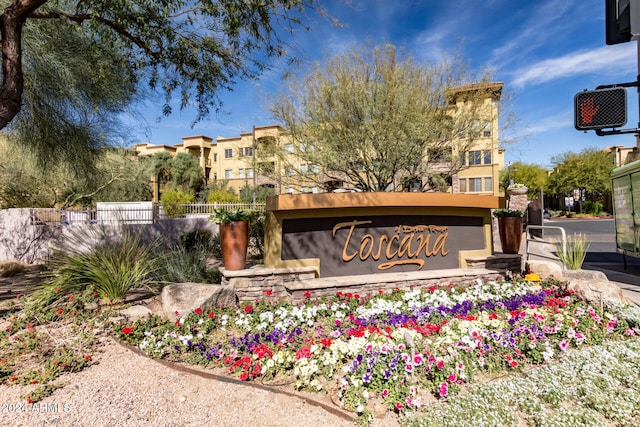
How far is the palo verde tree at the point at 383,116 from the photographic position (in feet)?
37.4

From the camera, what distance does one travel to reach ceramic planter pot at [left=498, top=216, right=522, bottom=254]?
7.85m

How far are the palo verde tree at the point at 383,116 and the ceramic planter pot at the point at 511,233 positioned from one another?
168 inches

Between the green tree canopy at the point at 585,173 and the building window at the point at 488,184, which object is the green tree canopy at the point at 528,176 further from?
the building window at the point at 488,184

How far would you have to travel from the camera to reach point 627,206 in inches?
368

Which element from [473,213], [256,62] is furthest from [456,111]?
[256,62]

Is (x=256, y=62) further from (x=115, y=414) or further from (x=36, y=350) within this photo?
(x=115, y=414)

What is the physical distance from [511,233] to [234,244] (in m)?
6.04

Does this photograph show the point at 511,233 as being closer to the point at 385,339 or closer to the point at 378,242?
the point at 378,242

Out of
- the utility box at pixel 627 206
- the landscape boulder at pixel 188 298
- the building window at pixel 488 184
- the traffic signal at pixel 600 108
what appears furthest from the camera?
the building window at pixel 488 184

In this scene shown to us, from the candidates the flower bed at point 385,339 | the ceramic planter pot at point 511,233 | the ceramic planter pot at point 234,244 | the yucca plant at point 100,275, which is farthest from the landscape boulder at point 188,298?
the ceramic planter pot at point 511,233

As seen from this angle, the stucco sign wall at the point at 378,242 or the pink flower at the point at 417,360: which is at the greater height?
the stucco sign wall at the point at 378,242

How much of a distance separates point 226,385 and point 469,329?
294 centimetres

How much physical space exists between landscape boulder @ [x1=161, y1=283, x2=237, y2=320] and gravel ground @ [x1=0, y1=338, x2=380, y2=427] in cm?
145

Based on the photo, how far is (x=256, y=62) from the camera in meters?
7.39
